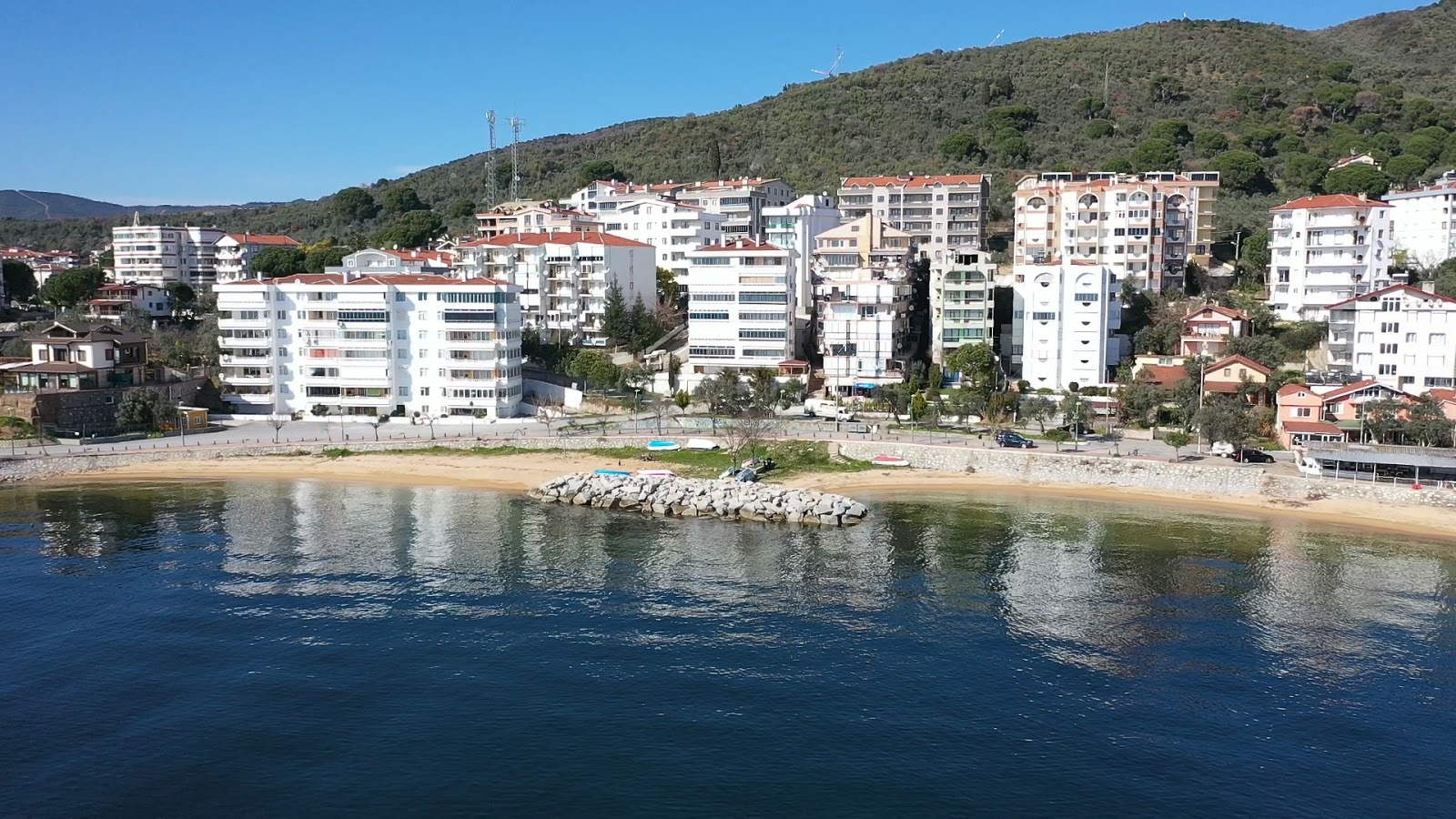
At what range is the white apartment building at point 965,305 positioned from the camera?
59.4 metres

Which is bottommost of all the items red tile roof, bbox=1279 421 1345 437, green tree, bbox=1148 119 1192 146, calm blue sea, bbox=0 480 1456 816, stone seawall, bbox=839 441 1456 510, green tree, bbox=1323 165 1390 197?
calm blue sea, bbox=0 480 1456 816

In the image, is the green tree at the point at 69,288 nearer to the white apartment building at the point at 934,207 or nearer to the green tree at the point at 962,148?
the white apartment building at the point at 934,207

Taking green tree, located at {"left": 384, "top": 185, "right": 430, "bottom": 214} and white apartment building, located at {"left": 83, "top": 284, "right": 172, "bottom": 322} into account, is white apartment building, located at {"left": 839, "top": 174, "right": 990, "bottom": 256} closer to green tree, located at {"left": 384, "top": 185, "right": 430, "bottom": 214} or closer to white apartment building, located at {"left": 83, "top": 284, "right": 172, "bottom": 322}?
white apartment building, located at {"left": 83, "top": 284, "right": 172, "bottom": 322}

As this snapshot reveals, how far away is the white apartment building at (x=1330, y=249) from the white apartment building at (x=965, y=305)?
56.3ft

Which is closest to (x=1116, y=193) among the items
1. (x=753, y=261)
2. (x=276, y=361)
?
(x=753, y=261)

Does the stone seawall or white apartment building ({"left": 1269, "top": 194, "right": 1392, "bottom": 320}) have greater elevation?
white apartment building ({"left": 1269, "top": 194, "right": 1392, "bottom": 320})

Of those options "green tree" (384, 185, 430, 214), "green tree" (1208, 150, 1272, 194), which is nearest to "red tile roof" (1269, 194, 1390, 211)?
"green tree" (1208, 150, 1272, 194)

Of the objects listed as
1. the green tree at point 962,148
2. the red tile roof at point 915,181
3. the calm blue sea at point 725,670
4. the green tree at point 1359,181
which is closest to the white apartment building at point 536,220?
the red tile roof at point 915,181

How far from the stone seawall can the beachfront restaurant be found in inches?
34.8

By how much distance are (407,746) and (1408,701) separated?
842 inches

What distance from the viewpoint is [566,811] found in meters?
19.4

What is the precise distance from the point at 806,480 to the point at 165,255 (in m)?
77.6

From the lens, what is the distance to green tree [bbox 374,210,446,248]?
93.1 metres

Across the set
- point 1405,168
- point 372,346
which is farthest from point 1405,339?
point 372,346
